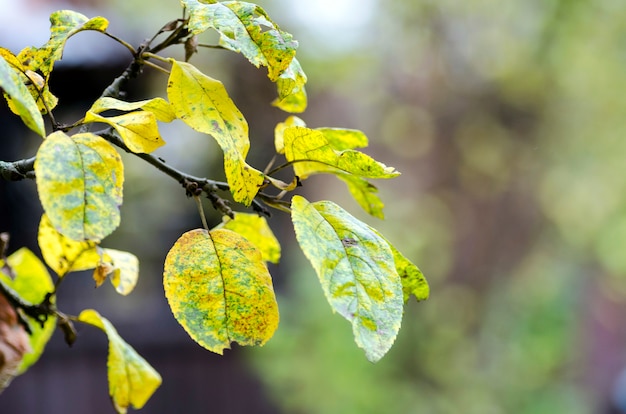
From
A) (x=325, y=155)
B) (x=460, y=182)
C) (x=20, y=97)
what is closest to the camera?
(x=20, y=97)

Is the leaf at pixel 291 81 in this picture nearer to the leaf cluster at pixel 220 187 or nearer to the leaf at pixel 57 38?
the leaf cluster at pixel 220 187

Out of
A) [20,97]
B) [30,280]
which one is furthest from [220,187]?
[30,280]

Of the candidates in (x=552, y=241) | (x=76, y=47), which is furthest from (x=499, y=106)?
(x=76, y=47)

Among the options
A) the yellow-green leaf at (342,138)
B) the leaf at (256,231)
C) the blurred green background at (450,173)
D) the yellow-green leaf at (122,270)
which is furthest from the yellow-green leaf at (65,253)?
the blurred green background at (450,173)

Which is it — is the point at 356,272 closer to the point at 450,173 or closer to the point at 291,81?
the point at 291,81

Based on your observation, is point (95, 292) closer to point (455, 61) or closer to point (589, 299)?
point (455, 61)

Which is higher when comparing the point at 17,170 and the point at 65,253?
the point at 17,170

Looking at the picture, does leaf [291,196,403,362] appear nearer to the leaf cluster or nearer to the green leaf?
the leaf cluster
